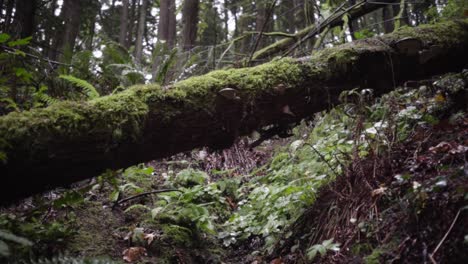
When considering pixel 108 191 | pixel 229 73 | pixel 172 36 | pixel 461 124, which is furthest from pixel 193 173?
pixel 172 36

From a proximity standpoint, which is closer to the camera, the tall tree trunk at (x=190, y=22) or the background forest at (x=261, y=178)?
the background forest at (x=261, y=178)

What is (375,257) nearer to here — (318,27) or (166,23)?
(318,27)

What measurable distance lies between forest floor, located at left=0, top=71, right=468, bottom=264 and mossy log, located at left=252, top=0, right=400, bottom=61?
1834 mm

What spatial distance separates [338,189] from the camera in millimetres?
3418

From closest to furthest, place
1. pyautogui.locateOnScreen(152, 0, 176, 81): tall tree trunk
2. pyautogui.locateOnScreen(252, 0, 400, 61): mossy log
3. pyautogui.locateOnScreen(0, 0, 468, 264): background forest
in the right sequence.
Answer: pyautogui.locateOnScreen(0, 0, 468, 264): background forest
pyautogui.locateOnScreen(252, 0, 400, 61): mossy log
pyautogui.locateOnScreen(152, 0, 176, 81): tall tree trunk

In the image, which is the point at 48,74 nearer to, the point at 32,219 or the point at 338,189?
the point at 32,219

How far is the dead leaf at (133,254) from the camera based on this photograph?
3379 millimetres

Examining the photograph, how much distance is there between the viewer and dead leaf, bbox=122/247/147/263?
3379 millimetres

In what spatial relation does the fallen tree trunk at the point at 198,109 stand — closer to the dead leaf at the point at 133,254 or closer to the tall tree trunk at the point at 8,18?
the dead leaf at the point at 133,254

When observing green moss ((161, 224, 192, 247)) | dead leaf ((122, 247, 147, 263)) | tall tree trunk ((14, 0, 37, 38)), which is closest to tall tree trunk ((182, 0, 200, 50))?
tall tree trunk ((14, 0, 37, 38))

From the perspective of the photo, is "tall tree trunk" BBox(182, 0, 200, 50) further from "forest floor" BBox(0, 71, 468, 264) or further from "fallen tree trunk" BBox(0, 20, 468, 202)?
"fallen tree trunk" BBox(0, 20, 468, 202)

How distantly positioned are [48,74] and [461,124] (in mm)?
4896

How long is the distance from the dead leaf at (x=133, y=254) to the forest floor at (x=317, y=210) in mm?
11

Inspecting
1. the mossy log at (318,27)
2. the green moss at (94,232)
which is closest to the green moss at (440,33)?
the mossy log at (318,27)
